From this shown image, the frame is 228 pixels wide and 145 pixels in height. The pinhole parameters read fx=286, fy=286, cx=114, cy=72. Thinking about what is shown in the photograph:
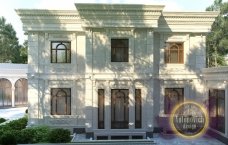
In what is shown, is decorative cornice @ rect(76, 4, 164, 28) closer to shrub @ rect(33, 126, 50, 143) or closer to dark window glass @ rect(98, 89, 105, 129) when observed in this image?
dark window glass @ rect(98, 89, 105, 129)

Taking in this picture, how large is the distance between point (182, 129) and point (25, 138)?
919 centimetres

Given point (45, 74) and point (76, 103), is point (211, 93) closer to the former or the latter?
point (76, 103)

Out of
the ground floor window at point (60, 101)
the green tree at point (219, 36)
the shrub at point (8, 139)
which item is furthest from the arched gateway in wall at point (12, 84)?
the green tree at point (219, 36)

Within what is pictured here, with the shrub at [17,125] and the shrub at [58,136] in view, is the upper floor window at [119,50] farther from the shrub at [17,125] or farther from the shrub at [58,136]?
the shrub at [17,125]

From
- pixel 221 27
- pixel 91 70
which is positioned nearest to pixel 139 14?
pixel 91 70

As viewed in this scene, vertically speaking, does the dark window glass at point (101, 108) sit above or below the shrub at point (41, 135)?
above

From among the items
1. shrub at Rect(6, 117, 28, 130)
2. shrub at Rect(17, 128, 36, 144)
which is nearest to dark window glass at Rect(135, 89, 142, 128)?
shrub at Rect(17, 128, 36, 144)

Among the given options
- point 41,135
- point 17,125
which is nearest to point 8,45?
point 17,125

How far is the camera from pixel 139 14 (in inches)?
638

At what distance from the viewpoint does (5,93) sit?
3369 centimetres

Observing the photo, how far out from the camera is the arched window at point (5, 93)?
33375mm

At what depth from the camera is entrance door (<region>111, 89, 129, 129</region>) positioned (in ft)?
55.1

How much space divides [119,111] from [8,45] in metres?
42.5

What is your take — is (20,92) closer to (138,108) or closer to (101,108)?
(101,108)
